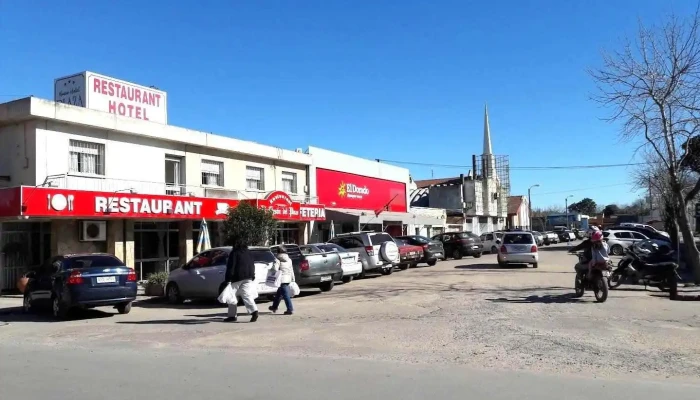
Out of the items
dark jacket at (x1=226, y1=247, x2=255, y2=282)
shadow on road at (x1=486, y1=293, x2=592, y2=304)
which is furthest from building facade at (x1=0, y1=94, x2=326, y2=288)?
shadow on road at (x1=486, y1=293, x2=592, y2=304)

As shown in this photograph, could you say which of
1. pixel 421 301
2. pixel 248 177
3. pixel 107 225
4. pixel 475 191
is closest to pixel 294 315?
pixel 421 301

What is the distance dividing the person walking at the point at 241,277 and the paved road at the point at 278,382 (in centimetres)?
364

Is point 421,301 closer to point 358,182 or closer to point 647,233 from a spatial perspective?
point 358,182

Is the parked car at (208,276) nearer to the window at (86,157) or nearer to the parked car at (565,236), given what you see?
the window at (86,157)

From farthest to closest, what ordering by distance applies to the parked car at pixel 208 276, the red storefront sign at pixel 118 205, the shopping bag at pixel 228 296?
the red storefront sign at pixel 118 205, the parked car at pixel 208 276, the shopping bag at pixel 228 296

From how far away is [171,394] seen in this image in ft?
21.2

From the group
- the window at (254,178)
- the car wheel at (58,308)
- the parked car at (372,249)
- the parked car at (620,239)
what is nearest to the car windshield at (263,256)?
the car wheel at (58,308)

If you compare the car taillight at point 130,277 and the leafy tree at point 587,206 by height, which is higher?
the leafy tree at point 587,206

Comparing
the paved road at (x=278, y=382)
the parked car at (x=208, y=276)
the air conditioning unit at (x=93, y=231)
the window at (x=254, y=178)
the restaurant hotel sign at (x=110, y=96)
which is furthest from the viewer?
the window at (x=254, y=178)

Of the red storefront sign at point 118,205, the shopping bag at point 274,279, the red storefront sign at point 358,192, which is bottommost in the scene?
the shopping bag at point 274,279

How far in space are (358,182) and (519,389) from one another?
3248 centimetres

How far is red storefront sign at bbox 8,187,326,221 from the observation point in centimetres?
1741

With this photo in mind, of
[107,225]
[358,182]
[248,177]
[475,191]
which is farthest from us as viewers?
[475,191]

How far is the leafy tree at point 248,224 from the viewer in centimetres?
2133
